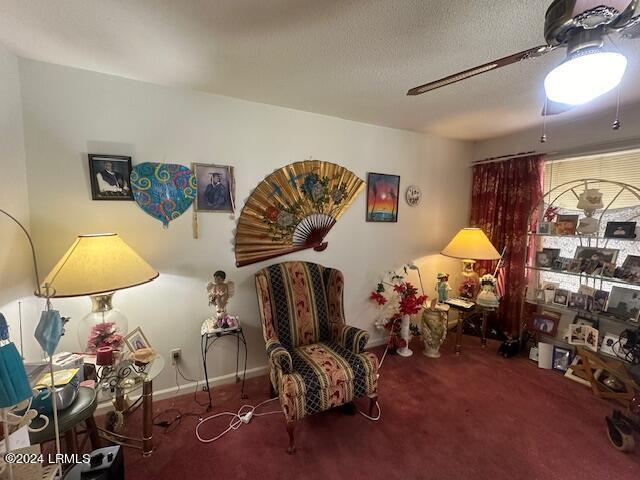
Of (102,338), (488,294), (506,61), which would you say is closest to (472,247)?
(488,294)

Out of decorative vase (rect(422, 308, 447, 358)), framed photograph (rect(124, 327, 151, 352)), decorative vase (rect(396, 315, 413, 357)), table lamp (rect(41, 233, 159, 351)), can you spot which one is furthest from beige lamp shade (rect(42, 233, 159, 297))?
decorative vase (rect(422, 308, 447, 358))

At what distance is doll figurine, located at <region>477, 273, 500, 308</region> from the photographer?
2889 mm

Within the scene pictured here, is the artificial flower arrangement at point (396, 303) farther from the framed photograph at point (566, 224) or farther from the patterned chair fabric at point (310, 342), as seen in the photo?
the framed photograph at point (566, 224)

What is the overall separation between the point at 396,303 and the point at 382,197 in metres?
1.17

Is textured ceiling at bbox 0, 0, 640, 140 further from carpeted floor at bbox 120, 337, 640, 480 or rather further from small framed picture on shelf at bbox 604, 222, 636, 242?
carpeted floor at bbox 120, 337, 640, 480


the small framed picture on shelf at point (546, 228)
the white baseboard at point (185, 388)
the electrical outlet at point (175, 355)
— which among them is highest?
the small framed picture on shelf at point (546, 228)

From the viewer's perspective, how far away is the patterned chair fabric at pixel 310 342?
1.71m

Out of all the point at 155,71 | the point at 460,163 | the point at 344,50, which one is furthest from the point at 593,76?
the point at 460,163

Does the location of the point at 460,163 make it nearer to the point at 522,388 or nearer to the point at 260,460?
the point at 522,388

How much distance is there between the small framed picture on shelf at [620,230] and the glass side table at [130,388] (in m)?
3.50

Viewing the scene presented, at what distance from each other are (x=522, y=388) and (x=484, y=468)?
3.48ft

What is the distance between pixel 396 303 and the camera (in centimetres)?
304

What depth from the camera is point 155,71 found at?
1770 millimetres

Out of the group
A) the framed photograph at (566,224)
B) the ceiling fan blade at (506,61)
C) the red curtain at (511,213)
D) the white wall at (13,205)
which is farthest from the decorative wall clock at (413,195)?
the white wall at (13,205)
